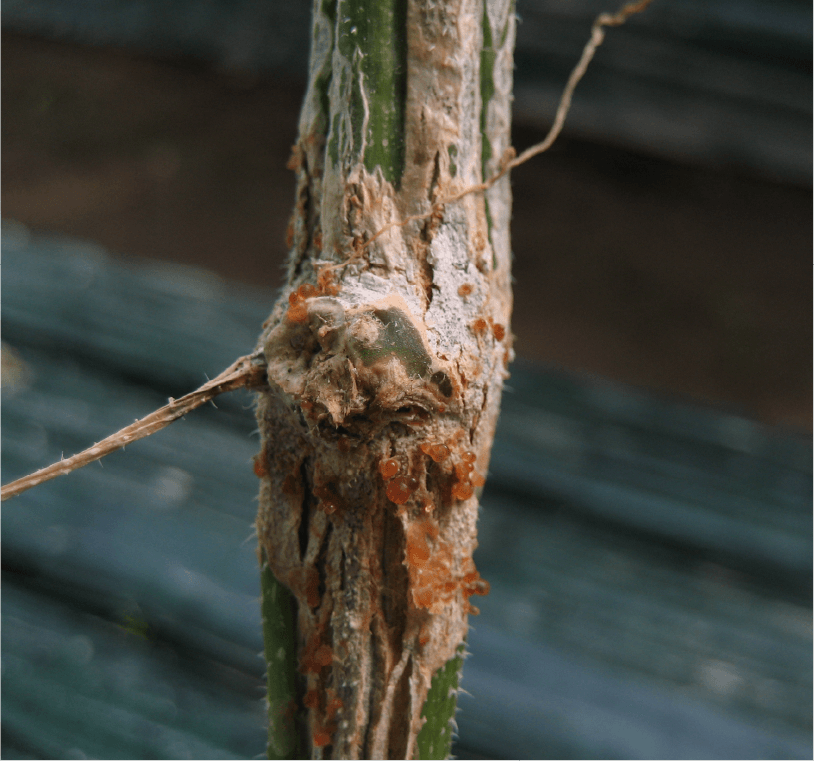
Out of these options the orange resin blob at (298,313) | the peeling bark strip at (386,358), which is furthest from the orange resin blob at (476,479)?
the orange resin blob at (298,313)

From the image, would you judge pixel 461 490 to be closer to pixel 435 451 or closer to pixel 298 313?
pixel 435 451

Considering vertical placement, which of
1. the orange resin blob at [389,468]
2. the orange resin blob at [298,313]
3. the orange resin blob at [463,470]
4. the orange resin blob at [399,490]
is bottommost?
the orange resin blob at [399,490]

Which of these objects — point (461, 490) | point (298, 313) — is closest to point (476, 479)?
point (461, 490)

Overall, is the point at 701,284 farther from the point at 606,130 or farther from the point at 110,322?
the point at 110,322

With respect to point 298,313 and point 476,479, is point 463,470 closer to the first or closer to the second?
point 476,479

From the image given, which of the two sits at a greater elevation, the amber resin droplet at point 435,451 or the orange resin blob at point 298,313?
the orange resin blob at point 298,313

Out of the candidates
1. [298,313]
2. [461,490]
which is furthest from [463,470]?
[298,313]

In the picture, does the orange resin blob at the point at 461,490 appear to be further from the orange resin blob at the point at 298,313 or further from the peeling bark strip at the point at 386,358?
the orange resin blob at the point at 298,313

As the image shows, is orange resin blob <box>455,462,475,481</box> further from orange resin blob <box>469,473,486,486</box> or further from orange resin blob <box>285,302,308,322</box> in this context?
orange resin blob <box>285,302,308,322</box>

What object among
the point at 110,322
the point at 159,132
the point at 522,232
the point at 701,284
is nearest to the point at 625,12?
the point at 110,322
